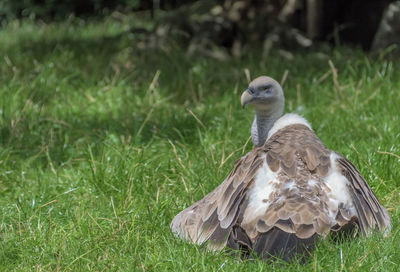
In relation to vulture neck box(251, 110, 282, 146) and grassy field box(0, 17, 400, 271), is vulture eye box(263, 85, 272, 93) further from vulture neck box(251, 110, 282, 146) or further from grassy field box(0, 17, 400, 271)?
grassy field box(0, 17, 400, 271)

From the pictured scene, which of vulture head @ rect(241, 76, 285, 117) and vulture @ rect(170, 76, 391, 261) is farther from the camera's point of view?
vulture head @ rect(241, 76, 285, 117)

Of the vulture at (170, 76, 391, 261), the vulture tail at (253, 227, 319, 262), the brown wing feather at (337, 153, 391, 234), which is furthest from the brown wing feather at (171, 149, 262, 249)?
the brown wing feather at (337, 153, 391, 234)

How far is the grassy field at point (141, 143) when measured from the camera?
334cm

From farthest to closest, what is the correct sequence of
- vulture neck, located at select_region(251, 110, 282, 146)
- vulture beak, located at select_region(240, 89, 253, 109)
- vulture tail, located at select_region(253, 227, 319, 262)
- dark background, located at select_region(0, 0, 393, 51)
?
dark background, located at select_region(0, 0, 393, 51) → vulture neck, located at select_region(251, 110, 282, 146) → vulture beak, located at select_region(240, 89, 253, 109) → vulture tail, located at select_region(253, 227, 319, 262)

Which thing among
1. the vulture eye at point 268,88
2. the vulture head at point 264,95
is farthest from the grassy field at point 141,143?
the vulture eye at point 268,88

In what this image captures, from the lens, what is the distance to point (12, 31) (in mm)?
10211

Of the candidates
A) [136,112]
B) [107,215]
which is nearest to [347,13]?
[136,112]

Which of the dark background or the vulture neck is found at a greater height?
the vulture neck

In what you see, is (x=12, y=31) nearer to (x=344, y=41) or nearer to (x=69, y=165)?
(x=344, y=41)

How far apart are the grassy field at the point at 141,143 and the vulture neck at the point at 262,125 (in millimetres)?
269

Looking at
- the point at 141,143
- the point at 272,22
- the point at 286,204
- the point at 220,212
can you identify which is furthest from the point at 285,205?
the point at 272,22

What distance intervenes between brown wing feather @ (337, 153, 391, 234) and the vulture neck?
884mm

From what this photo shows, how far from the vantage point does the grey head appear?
4.00 m

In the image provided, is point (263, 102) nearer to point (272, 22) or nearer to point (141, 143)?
point (141, 143)
